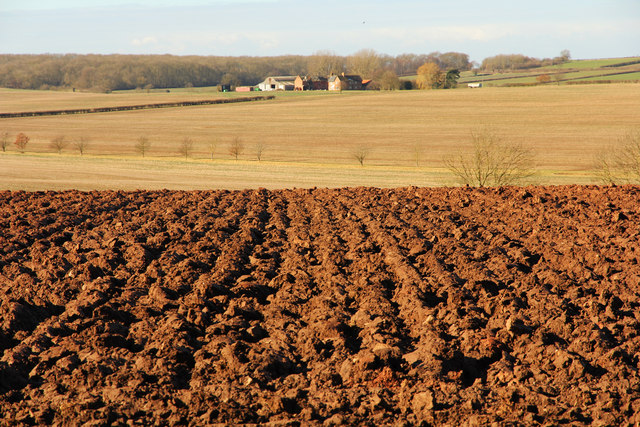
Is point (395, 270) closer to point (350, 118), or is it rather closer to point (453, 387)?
point (453, 387)

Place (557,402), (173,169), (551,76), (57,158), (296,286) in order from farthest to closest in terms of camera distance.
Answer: (551,76)
(57,158)
(173,169)
(296,286)
(557,402)

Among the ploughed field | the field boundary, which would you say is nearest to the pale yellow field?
the field boundary

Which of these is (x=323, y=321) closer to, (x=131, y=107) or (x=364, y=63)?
(x=131, y=107)

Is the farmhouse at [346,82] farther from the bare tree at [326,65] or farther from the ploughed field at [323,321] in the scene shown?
the ploughed field at [323,321]

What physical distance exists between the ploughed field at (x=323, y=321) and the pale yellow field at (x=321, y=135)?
21.6 metres

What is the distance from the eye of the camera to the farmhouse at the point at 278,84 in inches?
5965

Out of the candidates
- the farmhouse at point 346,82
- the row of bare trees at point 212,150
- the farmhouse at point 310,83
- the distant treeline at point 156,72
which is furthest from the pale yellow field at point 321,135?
the distant treeline at point 156,72

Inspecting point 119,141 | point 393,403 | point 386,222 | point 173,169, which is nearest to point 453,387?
point 393,403

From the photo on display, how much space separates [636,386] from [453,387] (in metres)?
1.90

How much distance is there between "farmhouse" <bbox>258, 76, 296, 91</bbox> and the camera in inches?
5965

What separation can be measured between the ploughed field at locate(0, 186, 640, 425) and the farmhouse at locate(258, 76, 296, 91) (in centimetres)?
13871

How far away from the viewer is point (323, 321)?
345 inches

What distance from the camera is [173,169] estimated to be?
44.1 metres

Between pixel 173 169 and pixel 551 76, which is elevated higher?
pixel 551 76
